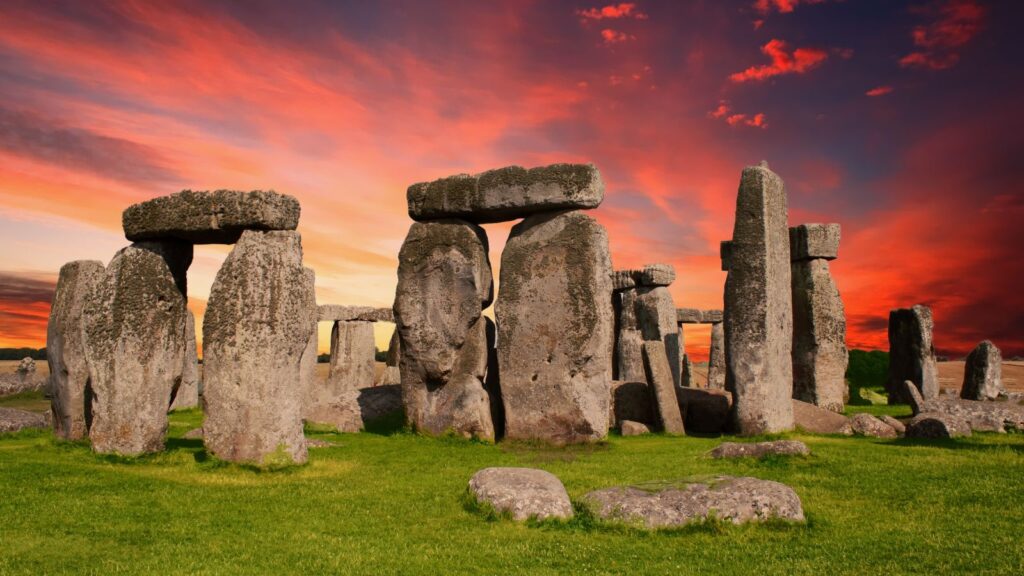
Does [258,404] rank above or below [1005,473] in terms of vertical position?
above

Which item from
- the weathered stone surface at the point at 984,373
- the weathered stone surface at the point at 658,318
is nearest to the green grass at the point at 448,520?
the weathered stone surface at the point at 984,373

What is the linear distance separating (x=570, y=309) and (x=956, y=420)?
25.7 ft

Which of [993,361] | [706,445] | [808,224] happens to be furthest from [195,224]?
[993,361]

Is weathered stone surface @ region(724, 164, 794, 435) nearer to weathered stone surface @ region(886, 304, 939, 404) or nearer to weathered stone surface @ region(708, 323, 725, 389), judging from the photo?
weathered stone surface @ region(886, 304, 939, 404)

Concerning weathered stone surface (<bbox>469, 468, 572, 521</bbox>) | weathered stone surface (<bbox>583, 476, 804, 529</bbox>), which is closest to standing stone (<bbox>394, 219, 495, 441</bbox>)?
weathered stone surface (<bbox>469, 468, 572, 521</bbox>)

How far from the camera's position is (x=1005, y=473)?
1042 centimetres

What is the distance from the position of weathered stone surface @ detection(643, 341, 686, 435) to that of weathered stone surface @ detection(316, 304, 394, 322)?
44.8 feet

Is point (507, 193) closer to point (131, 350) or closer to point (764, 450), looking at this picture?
point (764, 450)

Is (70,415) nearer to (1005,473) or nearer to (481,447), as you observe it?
(481,447)

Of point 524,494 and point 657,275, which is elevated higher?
point 657,275

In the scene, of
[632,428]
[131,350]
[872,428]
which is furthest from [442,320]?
[872,428]

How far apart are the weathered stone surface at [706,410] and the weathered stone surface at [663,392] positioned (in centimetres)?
98

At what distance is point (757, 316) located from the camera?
51.3ft

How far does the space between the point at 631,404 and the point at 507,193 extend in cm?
581
